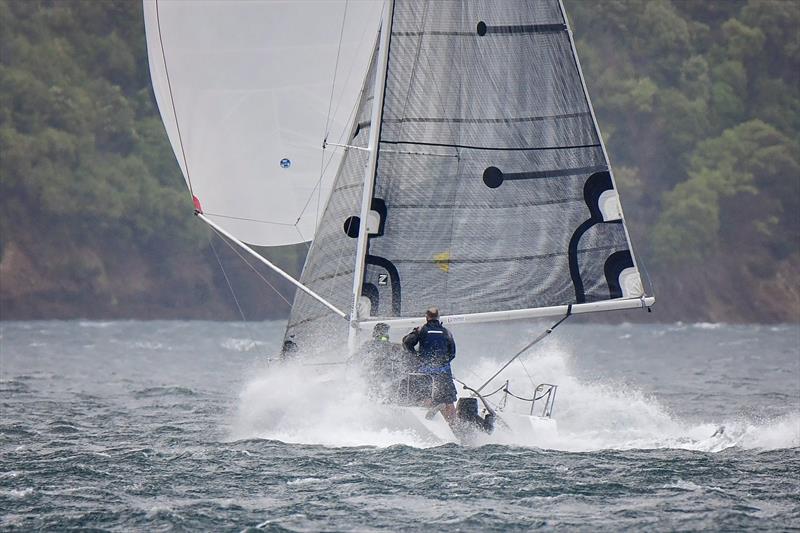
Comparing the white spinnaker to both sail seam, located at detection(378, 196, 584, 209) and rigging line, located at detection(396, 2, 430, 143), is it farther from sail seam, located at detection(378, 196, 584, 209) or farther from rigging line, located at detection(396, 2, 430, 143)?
sail seam, located at detection(378, 196, 584, 209)

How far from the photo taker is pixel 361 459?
15023 millimetres

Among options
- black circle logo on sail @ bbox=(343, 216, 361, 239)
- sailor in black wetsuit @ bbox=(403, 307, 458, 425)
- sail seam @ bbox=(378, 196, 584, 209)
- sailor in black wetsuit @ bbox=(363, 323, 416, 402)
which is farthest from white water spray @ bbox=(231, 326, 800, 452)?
sail seam @ bbox=(378, 196, 584, 209)

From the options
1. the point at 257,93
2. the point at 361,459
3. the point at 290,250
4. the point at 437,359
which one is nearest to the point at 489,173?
the point at 437,359

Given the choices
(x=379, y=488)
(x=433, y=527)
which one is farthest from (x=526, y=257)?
(x=433, y=527)

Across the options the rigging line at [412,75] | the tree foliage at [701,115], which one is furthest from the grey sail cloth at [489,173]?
the tree foliage at [701,115]

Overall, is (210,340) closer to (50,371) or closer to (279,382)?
(50,371)

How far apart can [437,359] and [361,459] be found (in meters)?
1.75

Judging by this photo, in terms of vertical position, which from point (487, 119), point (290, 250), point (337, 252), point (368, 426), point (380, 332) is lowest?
point (368, 426)

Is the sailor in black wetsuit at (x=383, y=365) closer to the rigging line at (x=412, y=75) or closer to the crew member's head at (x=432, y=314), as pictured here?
the crew member's head at (x=432, y=314)

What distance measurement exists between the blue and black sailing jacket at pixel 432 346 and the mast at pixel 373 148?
103cm

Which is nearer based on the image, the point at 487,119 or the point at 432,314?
the point at 432,314

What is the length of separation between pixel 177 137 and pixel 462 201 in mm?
4069

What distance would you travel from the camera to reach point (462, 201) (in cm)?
1697

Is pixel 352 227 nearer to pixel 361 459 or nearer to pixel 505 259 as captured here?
pixel 505 259
